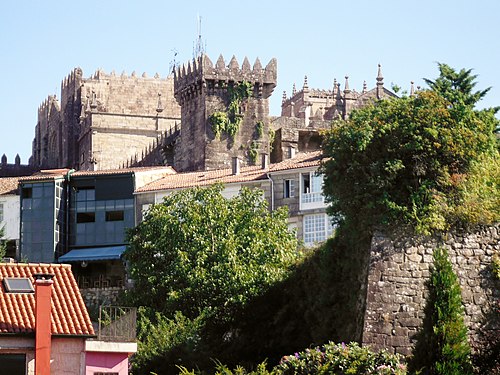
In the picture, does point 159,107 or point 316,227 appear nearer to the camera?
point 316,227

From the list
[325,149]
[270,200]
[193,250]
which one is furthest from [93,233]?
[325,149]

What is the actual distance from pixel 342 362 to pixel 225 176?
131ft

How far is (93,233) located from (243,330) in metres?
29.4

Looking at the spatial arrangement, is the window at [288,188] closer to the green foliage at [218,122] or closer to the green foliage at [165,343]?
the green foliage at [218,122]

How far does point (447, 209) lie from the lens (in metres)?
39.0

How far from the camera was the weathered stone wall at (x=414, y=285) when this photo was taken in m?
38.0

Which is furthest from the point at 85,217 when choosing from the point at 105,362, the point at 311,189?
the point at 105,362

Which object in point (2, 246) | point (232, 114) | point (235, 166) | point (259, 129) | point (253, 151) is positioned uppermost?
point (232, 114)

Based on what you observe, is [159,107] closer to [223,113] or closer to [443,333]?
[223,113]

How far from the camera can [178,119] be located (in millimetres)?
104500

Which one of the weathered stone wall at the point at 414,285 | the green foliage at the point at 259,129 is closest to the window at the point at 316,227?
the green foliage at the point at 259,129

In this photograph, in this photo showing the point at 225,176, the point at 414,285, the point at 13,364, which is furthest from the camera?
the point at 225,176

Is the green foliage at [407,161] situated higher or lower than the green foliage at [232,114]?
lower

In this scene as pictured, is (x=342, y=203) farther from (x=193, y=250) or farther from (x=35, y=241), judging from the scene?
(x=35, y=241)
